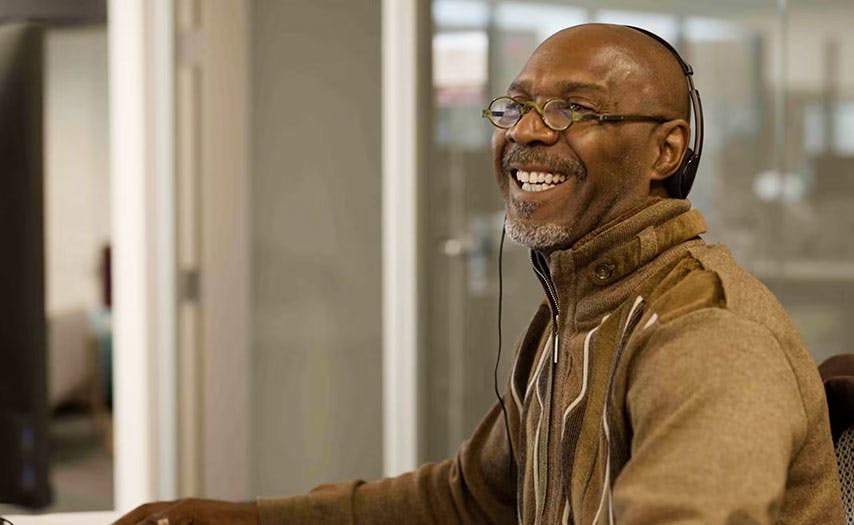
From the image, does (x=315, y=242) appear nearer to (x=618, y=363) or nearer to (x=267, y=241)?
(x=267, y=241)

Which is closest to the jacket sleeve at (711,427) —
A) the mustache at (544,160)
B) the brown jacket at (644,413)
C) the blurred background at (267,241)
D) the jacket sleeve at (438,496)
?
the brown jacket at (644,413)

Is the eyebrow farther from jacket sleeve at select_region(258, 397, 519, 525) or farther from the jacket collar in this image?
jacket sleeve at select_region(258, 397, 519, 525)

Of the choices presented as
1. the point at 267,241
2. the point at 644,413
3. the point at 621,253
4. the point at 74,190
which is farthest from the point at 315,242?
the point at 644,413

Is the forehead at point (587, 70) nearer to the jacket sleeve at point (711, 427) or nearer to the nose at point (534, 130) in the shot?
the nose at point (534, 130)

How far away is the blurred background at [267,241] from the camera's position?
3.32m

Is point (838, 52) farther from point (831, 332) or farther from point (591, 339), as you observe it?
point (591, 339)

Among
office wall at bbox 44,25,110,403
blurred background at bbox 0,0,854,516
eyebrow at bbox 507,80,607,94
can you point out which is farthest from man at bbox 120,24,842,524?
office wall at bbox 44,25,110,403

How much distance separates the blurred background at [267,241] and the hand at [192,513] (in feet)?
5.93

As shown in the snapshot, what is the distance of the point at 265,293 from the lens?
3467 mm

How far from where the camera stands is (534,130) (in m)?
1.34

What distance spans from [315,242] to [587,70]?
2.16 metres

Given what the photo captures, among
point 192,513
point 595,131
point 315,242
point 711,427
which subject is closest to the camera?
point 711,427

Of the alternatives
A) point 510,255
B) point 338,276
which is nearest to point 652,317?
point 510,255

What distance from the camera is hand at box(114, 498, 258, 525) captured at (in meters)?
1.41
